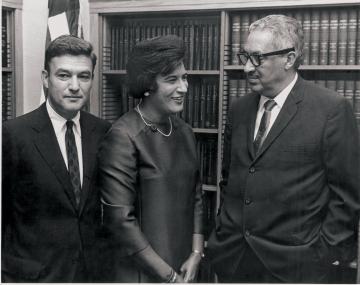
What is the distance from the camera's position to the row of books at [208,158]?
263cm

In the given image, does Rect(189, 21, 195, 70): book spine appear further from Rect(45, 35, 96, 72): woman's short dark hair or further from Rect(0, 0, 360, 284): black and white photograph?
Rect(45, 35, 96, 72): woman's short dark hair

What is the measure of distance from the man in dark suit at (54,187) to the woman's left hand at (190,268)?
34 cm

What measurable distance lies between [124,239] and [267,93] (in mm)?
771

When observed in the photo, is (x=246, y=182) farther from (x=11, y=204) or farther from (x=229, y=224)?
(x=11, y=204)

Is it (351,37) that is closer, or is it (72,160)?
(72,160)

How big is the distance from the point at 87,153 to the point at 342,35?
1.35 metres

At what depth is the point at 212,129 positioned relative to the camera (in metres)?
2.58

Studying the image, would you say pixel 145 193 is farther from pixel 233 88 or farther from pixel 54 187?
pixel 233 88

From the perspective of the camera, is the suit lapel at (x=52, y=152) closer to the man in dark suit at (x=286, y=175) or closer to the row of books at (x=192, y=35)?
the man in dark suit at (x=286, y=175)

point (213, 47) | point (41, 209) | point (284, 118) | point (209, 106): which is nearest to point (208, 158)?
point (209, 106)

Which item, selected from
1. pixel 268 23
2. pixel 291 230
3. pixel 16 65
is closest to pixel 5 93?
pixel 16 65

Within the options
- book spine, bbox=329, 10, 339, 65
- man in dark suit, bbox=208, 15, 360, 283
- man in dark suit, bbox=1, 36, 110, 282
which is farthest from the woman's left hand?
book spine, bbox=329, 10, 339, 65

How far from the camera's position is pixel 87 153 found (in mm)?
1784

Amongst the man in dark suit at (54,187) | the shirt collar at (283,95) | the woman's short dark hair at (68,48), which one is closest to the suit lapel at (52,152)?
the man in dark suit at (54,187)
